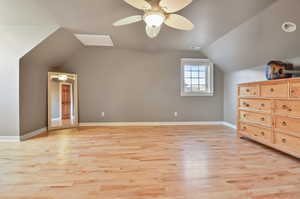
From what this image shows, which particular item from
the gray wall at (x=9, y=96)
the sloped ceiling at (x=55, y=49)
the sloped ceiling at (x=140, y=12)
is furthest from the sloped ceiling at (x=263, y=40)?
the gray wall at (x=9, y=96)

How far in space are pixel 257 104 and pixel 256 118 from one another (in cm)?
26

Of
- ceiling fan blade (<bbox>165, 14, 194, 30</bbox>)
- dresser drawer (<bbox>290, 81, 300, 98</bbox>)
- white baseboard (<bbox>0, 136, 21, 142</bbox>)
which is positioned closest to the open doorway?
white baseboard (<bbox>0, 136, 21, 142</bbox>)

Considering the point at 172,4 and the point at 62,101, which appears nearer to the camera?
the point at 172,4

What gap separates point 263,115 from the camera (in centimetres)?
272

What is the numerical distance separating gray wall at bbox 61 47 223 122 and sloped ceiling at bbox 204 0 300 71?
1265 millimetres

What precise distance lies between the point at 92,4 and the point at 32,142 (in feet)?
9.18

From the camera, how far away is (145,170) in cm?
196

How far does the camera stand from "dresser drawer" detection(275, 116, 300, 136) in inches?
84.7


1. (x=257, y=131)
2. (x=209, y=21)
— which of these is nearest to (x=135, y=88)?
(x=209, y=21)

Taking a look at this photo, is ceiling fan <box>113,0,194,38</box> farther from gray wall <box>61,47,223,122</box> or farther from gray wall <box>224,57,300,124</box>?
gray wall <box>61,47,223,122</box>

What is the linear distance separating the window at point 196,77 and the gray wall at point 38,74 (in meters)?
3.18

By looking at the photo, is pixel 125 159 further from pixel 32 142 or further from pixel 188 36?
pixel 188 36

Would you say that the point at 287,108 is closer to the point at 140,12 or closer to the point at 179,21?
the point at 179,21

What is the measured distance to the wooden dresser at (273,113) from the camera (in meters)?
2.19
